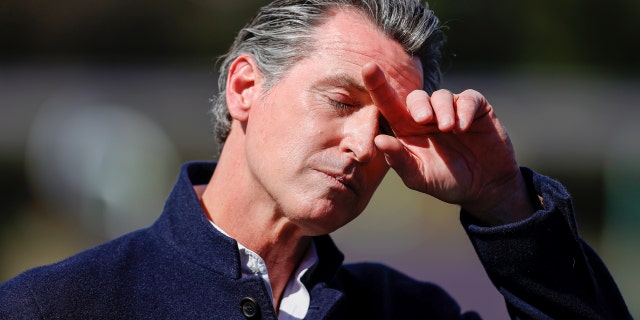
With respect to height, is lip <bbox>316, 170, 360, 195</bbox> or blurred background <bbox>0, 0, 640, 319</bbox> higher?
lip <bbox>316, 170, 360, 195</bbox>

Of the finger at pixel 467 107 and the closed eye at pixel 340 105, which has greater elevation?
the finger at pixel 467 107

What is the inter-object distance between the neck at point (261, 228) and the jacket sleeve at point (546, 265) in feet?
Answer: 1.67

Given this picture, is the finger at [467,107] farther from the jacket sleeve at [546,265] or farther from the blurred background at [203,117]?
the blurred background at [203,117]

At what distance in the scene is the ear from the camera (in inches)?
107

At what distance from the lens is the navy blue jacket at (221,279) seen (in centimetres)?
237

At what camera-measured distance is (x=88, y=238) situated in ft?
34.7

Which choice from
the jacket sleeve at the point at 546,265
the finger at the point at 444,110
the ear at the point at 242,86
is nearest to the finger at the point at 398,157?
the finger at the point at 444,110

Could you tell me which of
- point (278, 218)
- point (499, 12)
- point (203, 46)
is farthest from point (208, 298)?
point (499, 12)

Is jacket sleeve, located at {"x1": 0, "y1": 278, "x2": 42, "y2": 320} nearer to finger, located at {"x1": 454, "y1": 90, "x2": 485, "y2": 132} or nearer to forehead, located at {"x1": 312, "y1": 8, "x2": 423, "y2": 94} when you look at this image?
forehead, located at {"x1": 312, "y1": 8, "x2": 423, "y2": 94}

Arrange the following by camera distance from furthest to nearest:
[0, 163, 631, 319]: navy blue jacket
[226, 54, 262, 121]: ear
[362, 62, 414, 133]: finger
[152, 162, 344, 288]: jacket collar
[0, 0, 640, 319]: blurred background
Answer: [0, 0, 640, 319]: blurred background
[226, 54, 262, 121]: ear
[152, 162, 344, 288]: jacket collar
[0, 163, 631, 319]: navy blue jacket
[362, 62, 414, 133]: finger

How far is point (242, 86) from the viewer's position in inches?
109

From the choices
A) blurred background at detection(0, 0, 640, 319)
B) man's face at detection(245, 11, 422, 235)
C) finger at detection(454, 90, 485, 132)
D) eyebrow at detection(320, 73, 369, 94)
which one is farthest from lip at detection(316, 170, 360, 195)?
blurred background at detection(0, 0, 640, 319)

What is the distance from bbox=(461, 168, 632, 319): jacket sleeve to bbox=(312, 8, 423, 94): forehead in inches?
18.4

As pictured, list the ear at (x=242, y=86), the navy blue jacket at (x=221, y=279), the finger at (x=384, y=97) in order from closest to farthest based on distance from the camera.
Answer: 1. the finger at (x=384, y=97)
2. the navy blue jacket at (x=221, y=279)
3. the ear at (x=242, y=86)
